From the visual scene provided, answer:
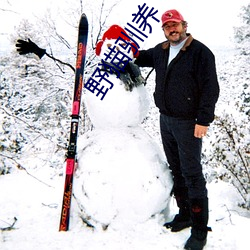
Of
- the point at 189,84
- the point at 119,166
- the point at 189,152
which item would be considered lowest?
the point at 119,166

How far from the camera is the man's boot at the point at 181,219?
9.67 feet

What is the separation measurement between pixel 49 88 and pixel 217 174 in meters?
5.53

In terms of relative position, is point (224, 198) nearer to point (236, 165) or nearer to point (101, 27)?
point (236, 165)

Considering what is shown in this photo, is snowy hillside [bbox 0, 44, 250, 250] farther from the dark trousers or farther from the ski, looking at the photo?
the dark trousers

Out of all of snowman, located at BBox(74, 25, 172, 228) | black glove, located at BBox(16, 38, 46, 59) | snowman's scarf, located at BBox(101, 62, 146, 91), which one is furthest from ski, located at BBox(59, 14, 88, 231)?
black glove, located at BBox(16, 38, 46, 59)

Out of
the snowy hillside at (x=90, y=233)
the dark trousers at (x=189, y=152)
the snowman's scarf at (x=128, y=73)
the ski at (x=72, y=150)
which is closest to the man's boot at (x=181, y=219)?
the snowy hillside at (x=90, y=233)

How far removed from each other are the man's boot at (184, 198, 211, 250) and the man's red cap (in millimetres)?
1653

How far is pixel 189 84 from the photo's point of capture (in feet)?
8.21

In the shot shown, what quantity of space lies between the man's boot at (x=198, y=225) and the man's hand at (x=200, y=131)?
0.65 metres

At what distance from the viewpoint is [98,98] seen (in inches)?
112

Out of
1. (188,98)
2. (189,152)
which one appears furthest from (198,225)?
(188,98)

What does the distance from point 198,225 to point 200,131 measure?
0.93 m

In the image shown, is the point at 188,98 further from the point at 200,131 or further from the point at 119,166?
the point at 119,166

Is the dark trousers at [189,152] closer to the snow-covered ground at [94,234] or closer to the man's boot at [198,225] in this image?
the man's boot at [198,225]
